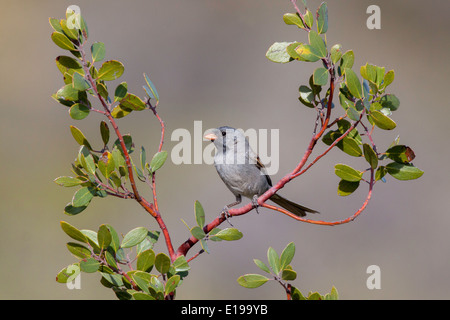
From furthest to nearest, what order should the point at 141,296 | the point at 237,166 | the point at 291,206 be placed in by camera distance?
the point at 237,166 → the point at 291,206 → the point at 141,296

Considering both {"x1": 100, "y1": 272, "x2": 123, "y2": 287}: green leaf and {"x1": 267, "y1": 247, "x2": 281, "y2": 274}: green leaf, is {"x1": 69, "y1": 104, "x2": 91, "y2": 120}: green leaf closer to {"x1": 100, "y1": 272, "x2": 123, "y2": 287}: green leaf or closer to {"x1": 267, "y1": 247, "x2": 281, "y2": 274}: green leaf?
{"x1": 100, "y1": 272, "x2": 123, "y2": 287}: green leaf

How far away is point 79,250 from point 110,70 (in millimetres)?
506

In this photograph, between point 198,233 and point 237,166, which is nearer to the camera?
point 198,233

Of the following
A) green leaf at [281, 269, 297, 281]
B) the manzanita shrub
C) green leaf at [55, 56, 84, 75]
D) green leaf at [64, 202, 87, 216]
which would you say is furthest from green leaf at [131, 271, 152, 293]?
green leaf at [55, 56, 84, 75]

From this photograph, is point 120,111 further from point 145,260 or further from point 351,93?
point 351,93

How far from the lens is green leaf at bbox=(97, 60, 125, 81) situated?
1500 mm

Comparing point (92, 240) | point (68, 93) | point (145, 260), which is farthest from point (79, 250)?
point (68, 93)

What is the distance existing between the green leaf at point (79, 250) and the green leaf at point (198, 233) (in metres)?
0.29

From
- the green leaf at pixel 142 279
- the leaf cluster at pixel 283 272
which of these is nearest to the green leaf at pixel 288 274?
the leaf cluster at pixel 283 272

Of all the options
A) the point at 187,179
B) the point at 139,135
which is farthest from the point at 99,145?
the point at 187,179

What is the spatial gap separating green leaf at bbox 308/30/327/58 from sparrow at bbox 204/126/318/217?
1517mm

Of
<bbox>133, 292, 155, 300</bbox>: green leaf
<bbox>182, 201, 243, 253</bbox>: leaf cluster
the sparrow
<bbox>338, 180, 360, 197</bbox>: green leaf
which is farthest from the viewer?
A: the sparrow

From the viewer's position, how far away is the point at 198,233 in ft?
4.89

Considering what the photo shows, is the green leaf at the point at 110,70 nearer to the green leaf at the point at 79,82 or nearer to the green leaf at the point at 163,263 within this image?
the green leaf at the point at 79,82
